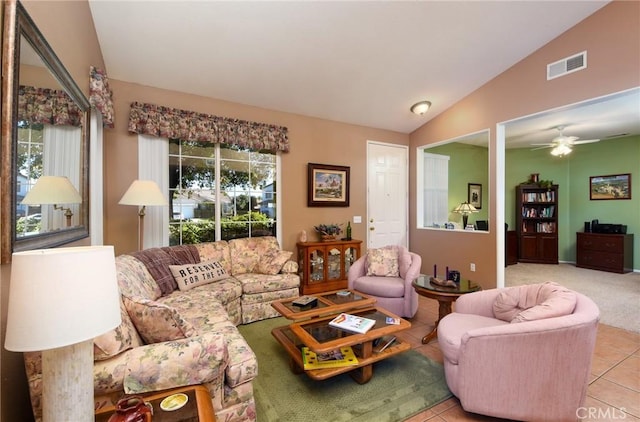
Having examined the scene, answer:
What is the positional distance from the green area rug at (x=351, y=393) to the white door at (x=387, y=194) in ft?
9.44

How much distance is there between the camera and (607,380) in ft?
6.79

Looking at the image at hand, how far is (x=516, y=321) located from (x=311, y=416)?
1.36m

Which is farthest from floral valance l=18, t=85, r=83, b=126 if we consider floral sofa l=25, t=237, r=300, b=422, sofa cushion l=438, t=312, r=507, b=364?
sofa cushion l=438, t=312, r=507, b=364

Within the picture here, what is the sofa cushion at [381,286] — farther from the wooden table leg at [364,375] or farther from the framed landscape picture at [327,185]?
the framed landscape picture at [327,185]

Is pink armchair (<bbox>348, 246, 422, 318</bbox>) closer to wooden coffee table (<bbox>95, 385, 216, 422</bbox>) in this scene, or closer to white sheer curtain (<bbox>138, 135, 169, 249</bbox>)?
wooden coffee table (<bbox>95, 385, 216, 422</bbox>)

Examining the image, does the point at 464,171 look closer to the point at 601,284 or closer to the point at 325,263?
the point at 601,284

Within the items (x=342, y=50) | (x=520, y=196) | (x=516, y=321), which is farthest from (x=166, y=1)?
(x=520, y=196)

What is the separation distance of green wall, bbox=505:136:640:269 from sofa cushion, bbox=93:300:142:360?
747cm

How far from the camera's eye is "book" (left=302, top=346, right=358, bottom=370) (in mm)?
1893

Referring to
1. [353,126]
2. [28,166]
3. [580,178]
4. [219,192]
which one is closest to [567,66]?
[353,126]

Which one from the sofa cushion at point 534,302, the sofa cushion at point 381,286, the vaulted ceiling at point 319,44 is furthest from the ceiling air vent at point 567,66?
the sofa cushion at point 381,286

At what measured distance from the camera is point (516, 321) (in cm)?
172

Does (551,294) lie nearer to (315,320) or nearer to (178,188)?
(315,320)

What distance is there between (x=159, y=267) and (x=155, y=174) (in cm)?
123
